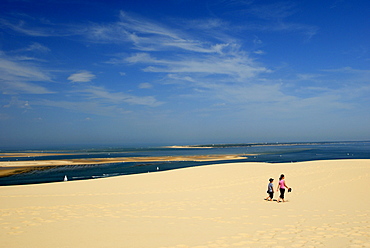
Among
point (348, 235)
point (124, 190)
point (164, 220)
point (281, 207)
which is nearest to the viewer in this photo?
point (348, 235)

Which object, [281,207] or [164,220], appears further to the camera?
[281,207]

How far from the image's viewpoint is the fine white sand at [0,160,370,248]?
7273mm

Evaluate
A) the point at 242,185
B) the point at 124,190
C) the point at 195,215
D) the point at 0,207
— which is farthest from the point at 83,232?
the point at 242,185

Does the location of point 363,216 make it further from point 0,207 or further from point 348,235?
A: point 0,207

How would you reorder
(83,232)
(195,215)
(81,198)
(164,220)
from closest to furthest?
(83,232) → (164,220) → (195,215) → (81,198)

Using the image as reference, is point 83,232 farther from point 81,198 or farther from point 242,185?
point 242,185

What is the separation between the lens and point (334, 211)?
34.9 feet

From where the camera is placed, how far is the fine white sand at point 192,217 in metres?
7.27

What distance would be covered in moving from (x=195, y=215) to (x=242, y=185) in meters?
7.94

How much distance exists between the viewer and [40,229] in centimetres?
845

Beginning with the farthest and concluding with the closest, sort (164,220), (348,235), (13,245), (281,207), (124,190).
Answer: (124,190) → (281,207) → (164,220) → (348,235) → (13,245)

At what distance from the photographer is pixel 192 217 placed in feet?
32.9

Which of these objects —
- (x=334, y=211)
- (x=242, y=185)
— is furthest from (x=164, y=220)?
(x=242, y=185)

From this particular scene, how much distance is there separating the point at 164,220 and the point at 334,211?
6256 millimetres
